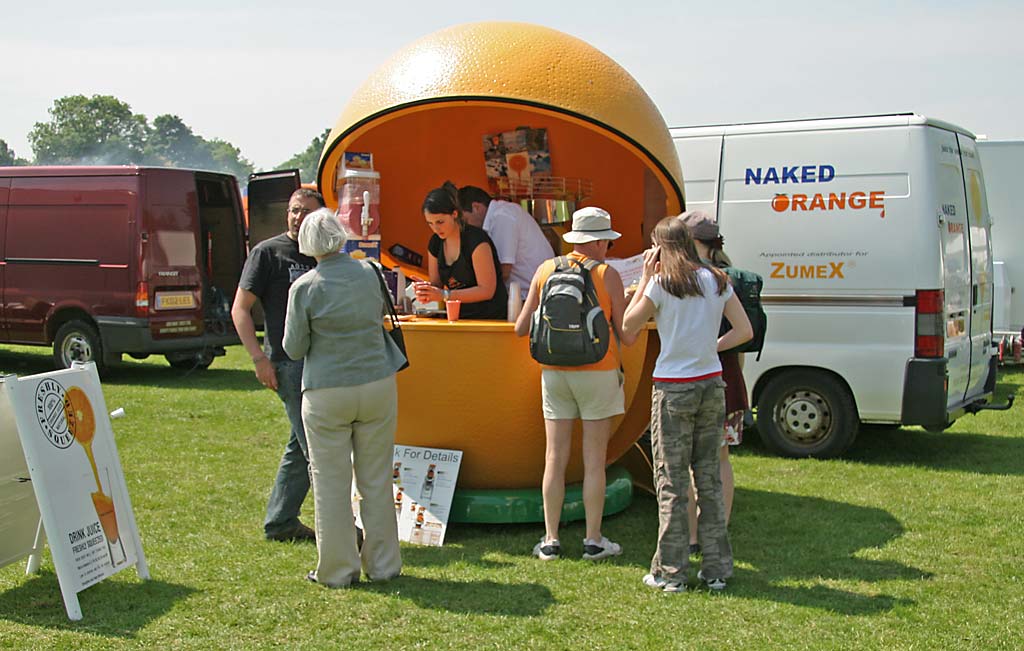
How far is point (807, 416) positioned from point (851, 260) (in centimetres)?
133

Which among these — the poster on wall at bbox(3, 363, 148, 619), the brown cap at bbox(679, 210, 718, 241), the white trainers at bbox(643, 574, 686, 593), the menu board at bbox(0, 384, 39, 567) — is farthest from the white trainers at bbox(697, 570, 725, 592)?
the menu board at bbox(0, 384, 39, 567)

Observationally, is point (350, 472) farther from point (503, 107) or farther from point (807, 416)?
point (807, 416)

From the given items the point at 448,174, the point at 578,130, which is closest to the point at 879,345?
the point at 578,130

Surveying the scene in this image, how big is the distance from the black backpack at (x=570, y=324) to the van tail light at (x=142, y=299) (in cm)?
836

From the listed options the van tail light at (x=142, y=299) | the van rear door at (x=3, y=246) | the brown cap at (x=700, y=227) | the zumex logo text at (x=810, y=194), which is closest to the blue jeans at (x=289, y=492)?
the brown cap at (x=700, y=227)

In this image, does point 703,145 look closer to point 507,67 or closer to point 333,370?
point 507,67

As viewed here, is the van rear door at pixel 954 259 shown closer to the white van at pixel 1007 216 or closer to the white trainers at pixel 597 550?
the white trainers at pixel 597 550

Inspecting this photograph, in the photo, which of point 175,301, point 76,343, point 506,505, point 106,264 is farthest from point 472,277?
point 76,343

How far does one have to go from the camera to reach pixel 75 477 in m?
5.13

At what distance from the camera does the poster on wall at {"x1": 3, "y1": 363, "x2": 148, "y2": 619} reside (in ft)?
15.9

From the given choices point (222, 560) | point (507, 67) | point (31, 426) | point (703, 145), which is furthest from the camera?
point (703, 145)

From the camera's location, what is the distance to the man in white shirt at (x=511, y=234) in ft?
22.5

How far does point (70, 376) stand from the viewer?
5305 millimetres

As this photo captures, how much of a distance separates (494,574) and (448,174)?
3.47 m
